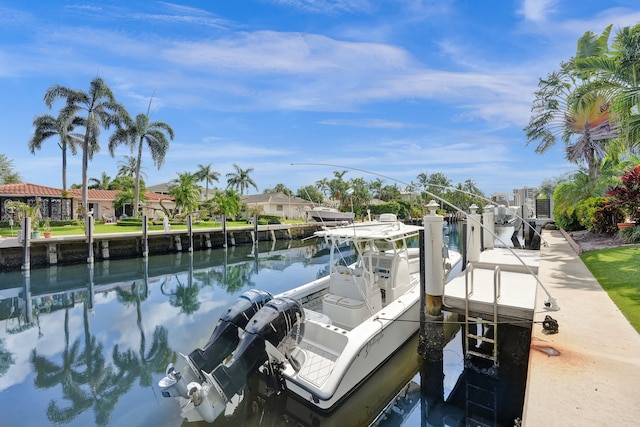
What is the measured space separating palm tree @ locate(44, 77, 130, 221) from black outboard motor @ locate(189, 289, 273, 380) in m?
30.7

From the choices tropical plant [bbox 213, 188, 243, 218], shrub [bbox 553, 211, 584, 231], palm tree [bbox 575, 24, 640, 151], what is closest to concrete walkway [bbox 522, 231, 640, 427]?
palm tree [bbox 575, 24, 640, 151]

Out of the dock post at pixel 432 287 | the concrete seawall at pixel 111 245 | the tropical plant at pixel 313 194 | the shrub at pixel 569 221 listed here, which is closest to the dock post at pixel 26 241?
the concrete seawall at pixel 111 245

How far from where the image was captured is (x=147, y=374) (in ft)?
21.7

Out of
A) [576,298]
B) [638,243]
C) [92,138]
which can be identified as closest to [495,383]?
[576,298]

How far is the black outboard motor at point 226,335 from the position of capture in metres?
4.44

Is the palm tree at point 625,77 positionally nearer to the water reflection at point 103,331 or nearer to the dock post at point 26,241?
the water reflection at point 103,331

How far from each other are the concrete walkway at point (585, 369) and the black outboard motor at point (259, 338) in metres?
3.01

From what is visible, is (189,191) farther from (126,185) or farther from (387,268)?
(387,268)

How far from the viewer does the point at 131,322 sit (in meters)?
9.82

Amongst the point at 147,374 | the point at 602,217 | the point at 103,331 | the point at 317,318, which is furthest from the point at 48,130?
the point at 602,217

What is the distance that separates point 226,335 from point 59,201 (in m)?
37.4

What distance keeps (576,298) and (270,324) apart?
5.53m

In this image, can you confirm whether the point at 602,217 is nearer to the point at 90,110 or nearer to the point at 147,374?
the point at 147,374

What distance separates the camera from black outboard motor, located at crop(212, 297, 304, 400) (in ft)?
13.6
